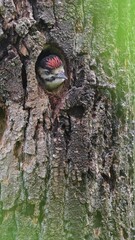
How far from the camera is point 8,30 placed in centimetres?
306

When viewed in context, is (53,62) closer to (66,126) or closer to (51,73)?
(51,73)

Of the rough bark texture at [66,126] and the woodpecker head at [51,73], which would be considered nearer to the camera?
the rough bark texture at [66,126]

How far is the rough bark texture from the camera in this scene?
2977mm

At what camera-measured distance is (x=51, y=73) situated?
10.5 ft

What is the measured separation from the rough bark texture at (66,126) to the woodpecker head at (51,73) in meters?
0.05

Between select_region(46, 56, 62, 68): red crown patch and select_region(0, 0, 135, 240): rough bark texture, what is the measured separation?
0.05m

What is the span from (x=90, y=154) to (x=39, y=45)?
1.69 ft

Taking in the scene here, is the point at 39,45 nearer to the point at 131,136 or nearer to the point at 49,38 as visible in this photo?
the point at 49,38

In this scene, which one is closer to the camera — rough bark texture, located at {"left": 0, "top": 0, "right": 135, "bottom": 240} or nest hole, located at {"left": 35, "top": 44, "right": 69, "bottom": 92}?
rough bark texture, located at {"left": 0, "top": 0, "right": 135, "bottom": 240}

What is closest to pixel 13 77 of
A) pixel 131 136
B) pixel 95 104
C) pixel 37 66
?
pixel 37 66

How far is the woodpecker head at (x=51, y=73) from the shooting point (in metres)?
3.09

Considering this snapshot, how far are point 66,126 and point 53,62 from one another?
0.31 m

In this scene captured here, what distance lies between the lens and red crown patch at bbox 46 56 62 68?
3.09m

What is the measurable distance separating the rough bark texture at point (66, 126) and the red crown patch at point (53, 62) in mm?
50
